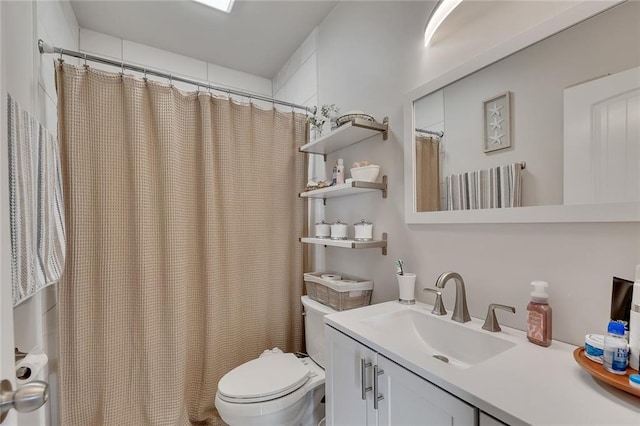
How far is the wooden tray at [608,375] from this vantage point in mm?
560

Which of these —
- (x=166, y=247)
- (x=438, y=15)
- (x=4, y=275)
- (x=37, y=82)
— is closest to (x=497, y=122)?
(x=438, y=15)

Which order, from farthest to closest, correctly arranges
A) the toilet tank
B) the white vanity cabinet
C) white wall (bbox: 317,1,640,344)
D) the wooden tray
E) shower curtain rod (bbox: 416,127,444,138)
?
1. the toilet tank
2. shower curtain rod (bbox: 416,127,444,138)
3. white wall (bbox: 317,1,640,344)
4. the white vanity cabinet
5. the wooden tray

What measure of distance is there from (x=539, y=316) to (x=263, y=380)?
1.15 meters

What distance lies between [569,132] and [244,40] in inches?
80.8

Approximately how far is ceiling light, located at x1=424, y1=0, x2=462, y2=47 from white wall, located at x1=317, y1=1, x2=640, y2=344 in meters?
0.06

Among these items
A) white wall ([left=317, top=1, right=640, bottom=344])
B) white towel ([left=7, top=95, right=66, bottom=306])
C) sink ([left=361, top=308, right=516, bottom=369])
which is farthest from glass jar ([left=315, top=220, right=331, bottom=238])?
white towel ([left=7, top=95, right=66, bottom=306])

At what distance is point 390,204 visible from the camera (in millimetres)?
1404

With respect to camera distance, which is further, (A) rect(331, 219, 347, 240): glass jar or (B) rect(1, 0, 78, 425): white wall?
(A) rect(331, 219, 347, 240): glass jar

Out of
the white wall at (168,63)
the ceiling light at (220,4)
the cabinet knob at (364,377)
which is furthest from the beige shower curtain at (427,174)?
the white wall at (168,63)

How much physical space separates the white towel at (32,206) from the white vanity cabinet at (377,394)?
0.96 m

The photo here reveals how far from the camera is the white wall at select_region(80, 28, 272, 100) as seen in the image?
1983 mm

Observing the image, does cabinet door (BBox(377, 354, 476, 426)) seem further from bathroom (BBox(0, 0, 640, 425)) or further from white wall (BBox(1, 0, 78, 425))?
white wall (BBox(1, 0, 78, 425))

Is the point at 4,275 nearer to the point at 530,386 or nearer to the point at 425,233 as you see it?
the point at 530,386

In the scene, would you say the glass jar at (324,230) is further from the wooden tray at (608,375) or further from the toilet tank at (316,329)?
the wooden tray at (608,375)
